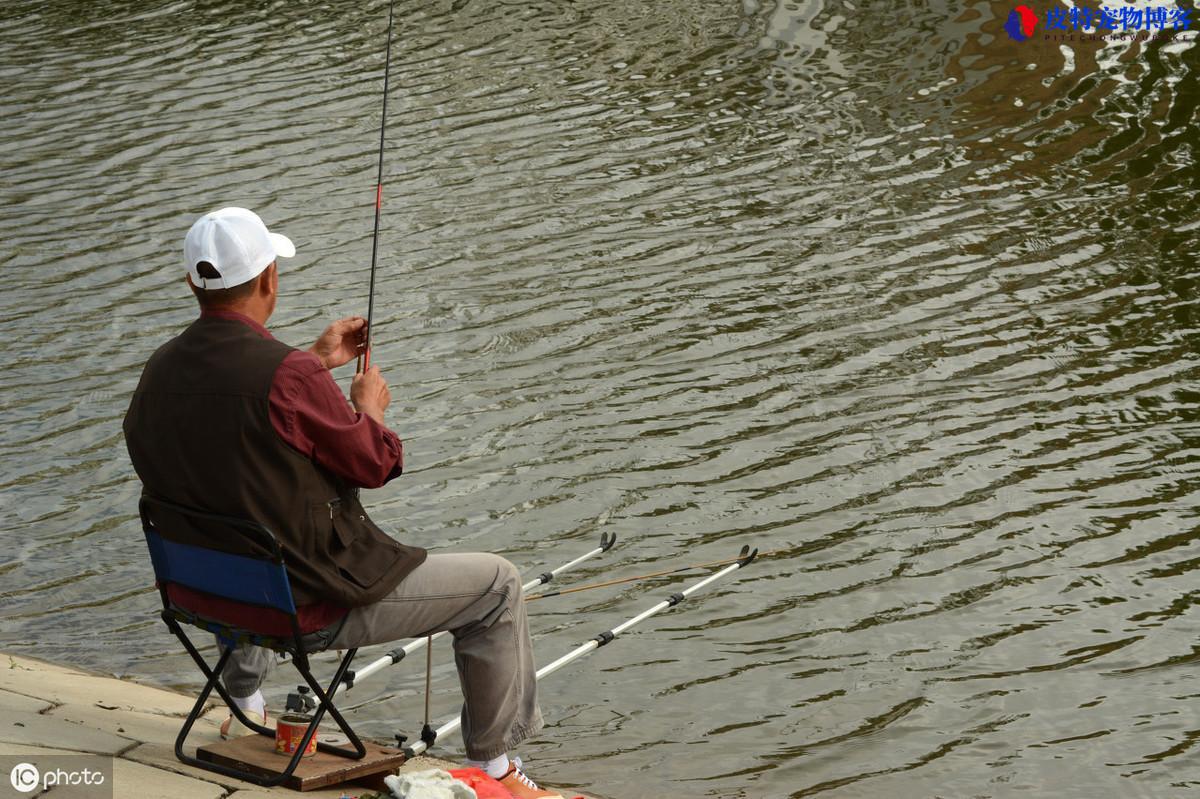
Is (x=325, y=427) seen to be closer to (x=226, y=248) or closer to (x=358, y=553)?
(x=358, y=553)

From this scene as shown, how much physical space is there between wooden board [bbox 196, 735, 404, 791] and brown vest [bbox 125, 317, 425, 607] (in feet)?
1.80

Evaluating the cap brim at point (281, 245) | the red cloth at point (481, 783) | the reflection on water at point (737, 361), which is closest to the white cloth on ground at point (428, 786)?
the red cloth at point (481, 783)

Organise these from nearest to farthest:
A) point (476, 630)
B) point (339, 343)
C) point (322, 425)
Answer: point (322, 425) < point (476, 630) < point (339, 343)

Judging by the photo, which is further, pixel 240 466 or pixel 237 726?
pixel 237 726

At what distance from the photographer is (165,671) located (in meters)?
5.55

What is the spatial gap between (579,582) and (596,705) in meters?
0.91

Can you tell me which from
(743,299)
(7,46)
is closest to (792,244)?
(743,299)

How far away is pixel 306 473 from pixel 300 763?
35.5 inches

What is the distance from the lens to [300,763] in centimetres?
411

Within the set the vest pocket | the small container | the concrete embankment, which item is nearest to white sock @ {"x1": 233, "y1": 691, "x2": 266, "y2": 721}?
the concrete embankment

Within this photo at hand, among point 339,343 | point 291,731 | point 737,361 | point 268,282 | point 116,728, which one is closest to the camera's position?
point 268,282

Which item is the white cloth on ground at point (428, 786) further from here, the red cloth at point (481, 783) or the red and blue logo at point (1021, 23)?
the red and blue logo at point (1021, 23)

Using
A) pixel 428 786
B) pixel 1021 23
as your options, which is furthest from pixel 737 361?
pixel 1021 23

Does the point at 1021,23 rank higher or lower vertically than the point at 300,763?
lower
